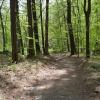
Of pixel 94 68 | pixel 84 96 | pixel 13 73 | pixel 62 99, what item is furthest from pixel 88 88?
pixel 94 68

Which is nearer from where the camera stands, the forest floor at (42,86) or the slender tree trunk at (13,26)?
the forest floor at (42,86)

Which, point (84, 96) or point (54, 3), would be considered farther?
point (54, 3)

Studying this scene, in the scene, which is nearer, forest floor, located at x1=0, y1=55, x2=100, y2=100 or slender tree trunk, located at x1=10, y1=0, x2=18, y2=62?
forest floor, located at x1=0, y1=55, x2=100, y2=100

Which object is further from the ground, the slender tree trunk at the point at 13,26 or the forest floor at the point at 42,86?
the slender tree trunk at the point at 13,26

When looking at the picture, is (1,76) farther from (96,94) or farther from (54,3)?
(54,3)

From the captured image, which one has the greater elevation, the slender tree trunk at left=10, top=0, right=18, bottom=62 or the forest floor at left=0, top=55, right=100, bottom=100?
the slender tree trunk at left=10, top=0, right=18, bottom=62

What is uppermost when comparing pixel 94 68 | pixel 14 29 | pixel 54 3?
pixel 54 3

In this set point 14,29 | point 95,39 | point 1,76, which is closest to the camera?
point 1,76

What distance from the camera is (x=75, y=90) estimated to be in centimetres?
1088

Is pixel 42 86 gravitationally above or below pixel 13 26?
below

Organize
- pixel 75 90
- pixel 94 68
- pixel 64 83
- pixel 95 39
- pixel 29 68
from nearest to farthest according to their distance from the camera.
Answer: pixel 75 90, pixel 64 83, pixel 29 68, pixel 94 68, pixel 95 39

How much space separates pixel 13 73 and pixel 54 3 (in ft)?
109

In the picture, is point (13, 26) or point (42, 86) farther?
point (13, 26)

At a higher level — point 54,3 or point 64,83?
point 54,3
